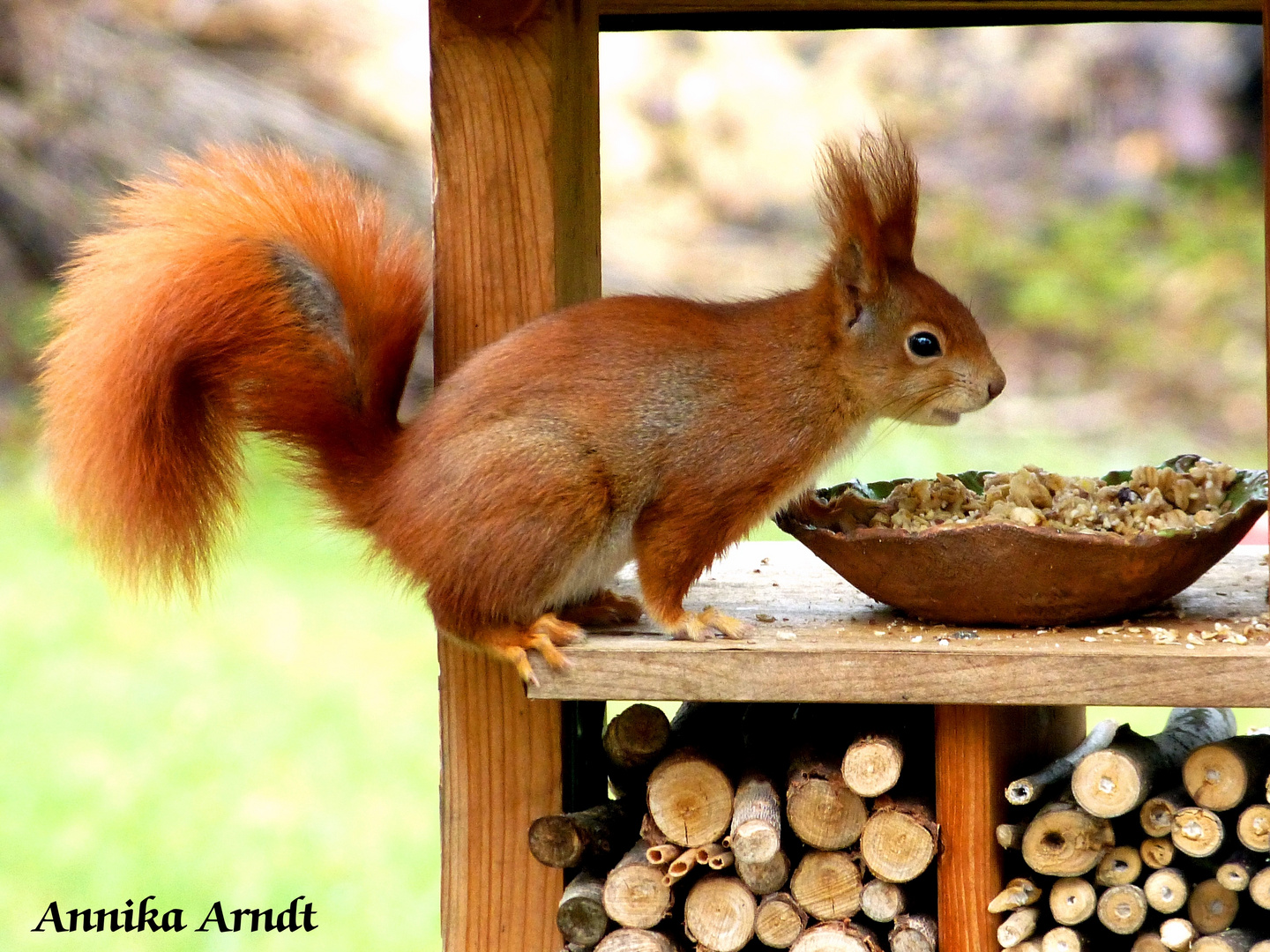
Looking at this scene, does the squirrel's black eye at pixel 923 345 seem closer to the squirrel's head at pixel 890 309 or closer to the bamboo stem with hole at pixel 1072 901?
the squirrel's head at pixel 890 309

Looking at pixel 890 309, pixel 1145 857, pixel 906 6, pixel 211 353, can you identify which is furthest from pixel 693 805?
pixel 906 6

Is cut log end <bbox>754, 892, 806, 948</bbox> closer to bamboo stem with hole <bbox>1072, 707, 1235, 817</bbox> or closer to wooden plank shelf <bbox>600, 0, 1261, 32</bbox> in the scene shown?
bamboo stem with hole <bbox>1072, 707, 1235, 817</bbox>

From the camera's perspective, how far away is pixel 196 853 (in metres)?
2.74

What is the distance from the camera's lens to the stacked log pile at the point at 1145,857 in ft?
4.95

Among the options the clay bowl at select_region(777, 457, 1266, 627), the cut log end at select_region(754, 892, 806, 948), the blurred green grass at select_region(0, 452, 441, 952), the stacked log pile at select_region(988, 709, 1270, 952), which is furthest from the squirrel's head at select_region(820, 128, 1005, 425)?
the blurred green grass at select_region(0, 452, 441, 952)

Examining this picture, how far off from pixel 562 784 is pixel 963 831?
436 millimetres

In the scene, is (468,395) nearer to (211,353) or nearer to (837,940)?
(211,353)

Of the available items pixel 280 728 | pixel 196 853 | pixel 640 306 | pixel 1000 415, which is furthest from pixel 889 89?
pixel 640 306

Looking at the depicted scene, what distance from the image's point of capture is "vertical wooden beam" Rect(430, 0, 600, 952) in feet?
5.48

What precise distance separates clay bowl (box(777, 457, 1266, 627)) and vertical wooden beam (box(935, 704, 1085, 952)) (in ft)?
0.33

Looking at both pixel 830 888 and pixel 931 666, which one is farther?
pixel 830 888

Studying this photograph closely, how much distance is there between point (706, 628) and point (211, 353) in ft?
1.76

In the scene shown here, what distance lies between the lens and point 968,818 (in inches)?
60.9

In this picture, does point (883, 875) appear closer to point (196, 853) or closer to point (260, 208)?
point (260, 208)
